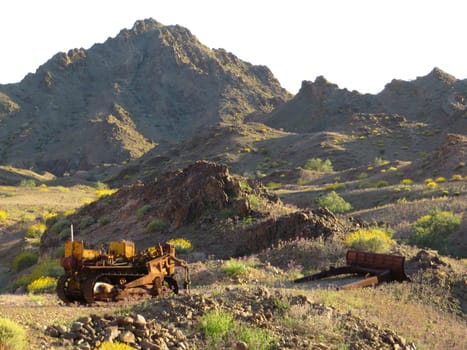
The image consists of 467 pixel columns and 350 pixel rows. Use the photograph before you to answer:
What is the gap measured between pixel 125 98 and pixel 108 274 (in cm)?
11550

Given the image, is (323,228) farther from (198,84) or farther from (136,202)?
(198,84)

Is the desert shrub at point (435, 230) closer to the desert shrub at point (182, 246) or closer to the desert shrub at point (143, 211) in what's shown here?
the desert shrub at point (182, 246)

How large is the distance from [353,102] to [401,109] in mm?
8361

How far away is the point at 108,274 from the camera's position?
898 cm

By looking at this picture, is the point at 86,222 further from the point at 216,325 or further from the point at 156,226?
the point at 216,325

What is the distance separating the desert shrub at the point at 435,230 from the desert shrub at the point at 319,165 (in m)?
39.0

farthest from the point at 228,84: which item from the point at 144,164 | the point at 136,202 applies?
the point at 136,202

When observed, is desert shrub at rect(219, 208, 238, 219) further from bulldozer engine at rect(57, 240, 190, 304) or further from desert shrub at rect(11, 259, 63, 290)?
bulldozer engine at rect(57, 240, 190, 304)

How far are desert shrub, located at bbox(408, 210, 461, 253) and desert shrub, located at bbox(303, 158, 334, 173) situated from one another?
128 feet

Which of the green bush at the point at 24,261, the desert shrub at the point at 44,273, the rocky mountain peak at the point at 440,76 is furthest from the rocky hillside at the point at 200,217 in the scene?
the rocky mountain peak at the point at 440,76

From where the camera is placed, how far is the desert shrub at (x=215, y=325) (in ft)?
24.2

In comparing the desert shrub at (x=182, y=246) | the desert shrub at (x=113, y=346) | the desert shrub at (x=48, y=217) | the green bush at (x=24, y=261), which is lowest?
the green bush at (x=24, y=261)

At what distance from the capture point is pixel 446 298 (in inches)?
462

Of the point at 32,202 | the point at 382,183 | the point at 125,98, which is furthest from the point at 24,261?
the point at 125,98
